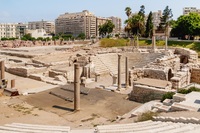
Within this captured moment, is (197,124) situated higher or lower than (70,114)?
higher

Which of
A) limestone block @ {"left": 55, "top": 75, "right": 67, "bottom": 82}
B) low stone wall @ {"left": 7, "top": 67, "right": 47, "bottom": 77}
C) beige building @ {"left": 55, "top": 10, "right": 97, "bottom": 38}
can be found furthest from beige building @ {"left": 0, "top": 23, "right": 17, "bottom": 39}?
limestone block @ {"left": 55, "top": 75, "right": 67, "bottom": 82}

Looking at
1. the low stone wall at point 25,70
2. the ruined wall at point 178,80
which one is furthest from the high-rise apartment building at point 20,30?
the ruined wall at point 178,80

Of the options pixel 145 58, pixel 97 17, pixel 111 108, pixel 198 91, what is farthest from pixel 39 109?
pixel 97 17

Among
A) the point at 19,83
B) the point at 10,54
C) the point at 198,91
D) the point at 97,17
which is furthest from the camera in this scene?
the point at 97,17

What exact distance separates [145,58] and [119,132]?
85.6 feet

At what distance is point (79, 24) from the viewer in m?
169

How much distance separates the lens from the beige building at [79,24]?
545ft

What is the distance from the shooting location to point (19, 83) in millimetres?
22938

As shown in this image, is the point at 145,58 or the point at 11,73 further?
the point at 145,58

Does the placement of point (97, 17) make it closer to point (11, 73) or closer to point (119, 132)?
point (11, 73)

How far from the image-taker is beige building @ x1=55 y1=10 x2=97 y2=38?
166 meters

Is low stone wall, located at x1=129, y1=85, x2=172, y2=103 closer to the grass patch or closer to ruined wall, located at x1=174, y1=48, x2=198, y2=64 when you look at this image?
the grass patch

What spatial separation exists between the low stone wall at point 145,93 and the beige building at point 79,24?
144 metres

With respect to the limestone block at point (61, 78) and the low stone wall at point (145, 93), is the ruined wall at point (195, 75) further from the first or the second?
the limestone block at point (61, 78)
